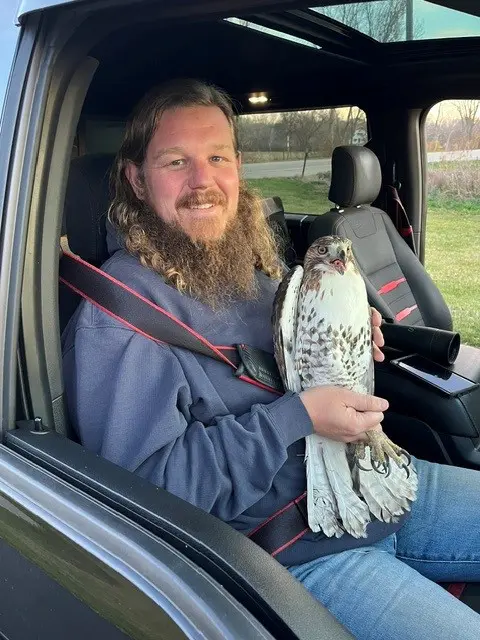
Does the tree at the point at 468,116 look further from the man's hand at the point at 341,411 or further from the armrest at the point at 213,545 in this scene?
the armrest at the point at 213,545

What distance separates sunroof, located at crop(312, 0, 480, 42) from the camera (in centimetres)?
270

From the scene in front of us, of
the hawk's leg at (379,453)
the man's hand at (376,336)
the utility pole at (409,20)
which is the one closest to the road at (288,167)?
the utility pole at (409,20)

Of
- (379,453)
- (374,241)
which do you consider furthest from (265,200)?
(379,453)

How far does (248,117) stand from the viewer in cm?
501

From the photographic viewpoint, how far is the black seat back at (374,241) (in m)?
3.50

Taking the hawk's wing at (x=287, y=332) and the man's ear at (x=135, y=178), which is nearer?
the hawk's wing at (x=287, y=332)

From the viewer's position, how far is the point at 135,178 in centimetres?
194

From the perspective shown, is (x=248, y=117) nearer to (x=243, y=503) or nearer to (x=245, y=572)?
(x=243, y=503)

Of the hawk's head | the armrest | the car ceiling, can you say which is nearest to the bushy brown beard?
the hawk's head

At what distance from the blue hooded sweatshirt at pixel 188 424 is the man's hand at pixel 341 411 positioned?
0.10 feet

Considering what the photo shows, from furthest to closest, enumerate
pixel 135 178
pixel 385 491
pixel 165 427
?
pixel 135 178, pixel 385 491, pixel 165 427

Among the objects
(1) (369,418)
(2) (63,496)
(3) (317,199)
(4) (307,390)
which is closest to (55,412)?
(2) (63,496)

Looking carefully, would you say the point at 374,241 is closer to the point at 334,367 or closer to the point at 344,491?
the point at 334,367

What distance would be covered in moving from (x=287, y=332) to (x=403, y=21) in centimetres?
209
